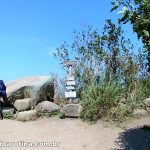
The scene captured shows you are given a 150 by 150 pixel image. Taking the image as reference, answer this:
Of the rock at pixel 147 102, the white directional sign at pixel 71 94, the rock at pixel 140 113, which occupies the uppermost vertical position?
the white directional sign at pixel 71 94

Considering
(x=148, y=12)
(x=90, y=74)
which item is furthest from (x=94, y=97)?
(x=148, y=12)

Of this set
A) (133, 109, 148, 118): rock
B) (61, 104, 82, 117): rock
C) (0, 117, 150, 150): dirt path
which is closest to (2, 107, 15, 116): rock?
(0, 117, 150, 150): dirt path

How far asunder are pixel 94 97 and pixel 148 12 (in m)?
6.06

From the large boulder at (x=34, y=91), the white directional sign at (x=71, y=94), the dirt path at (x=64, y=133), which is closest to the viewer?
the dirt path at (x=64, y=133)

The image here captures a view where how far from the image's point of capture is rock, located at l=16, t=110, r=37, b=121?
1297cm

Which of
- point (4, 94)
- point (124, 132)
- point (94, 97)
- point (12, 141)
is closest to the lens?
point (12, 141)

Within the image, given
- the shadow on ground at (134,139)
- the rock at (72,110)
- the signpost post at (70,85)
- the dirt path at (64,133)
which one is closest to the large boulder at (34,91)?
the signpost post at (70,85)

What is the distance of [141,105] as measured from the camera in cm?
1255

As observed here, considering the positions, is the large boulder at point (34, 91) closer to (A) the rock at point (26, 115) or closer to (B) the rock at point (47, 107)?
(B) the rock at point (47, 107)

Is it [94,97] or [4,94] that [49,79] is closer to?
[4,94]

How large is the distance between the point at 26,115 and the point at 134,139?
Result: 4244 mm

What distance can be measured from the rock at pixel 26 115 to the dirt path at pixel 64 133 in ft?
1.06

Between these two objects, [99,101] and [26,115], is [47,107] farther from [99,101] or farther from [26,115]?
[99,101]

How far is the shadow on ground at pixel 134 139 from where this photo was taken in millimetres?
9648
